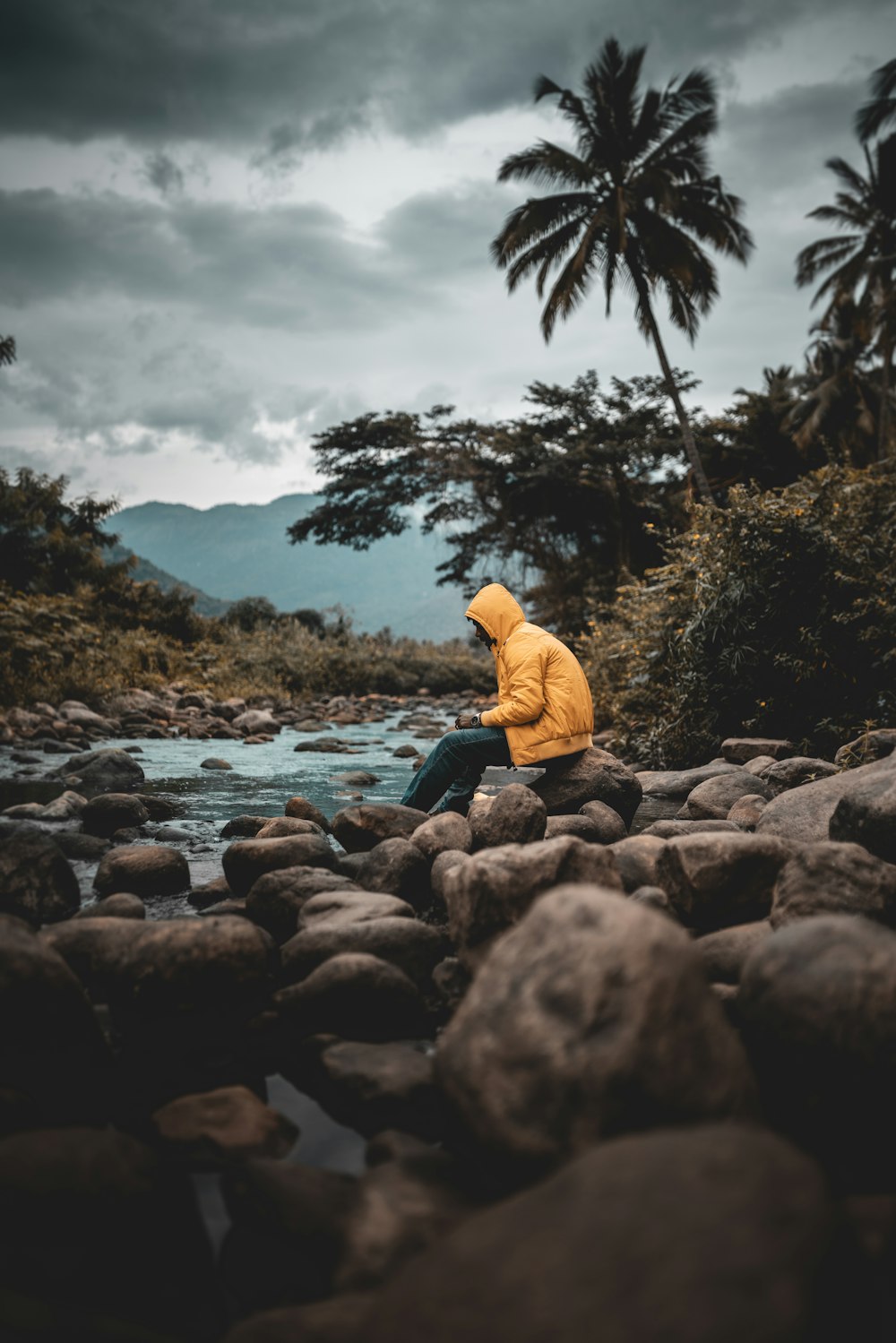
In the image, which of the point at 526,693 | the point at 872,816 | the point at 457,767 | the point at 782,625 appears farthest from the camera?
the point at 782,625

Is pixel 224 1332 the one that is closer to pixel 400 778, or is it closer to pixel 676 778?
pixel 676 778

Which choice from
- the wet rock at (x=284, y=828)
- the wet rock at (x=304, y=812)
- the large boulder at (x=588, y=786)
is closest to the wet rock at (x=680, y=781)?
the large boulder at (x=588, y=786)

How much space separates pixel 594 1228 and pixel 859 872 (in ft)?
6.83

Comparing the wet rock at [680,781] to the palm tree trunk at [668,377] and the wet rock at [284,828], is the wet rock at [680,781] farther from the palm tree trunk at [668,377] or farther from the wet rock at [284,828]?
the palm tree trunk at [668,377]

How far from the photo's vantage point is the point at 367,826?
4746 mm

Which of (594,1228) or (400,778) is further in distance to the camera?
(400,778)

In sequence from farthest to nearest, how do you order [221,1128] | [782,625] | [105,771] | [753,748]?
[105,771] → [782,625] → [753,748] → [221,1128]

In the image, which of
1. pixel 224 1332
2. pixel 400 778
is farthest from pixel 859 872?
pixel 400 778

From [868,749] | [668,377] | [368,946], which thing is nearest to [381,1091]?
[368,946]

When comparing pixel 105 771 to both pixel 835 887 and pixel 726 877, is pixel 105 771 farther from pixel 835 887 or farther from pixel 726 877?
pixel 835 887

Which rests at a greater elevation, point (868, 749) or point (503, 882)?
point (868, 749)

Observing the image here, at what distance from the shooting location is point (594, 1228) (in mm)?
1210

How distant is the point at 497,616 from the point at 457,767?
1079 millimetres

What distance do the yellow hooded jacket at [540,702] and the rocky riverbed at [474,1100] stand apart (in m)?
1.50
